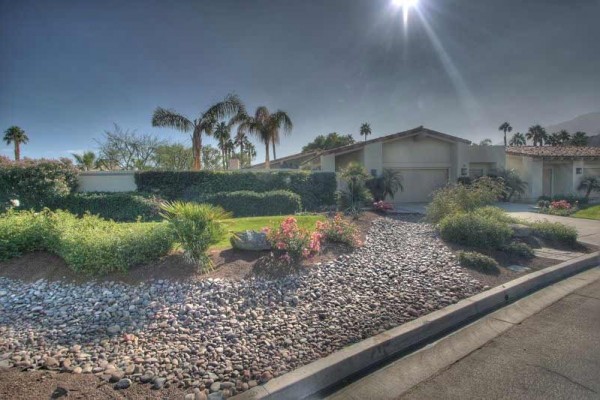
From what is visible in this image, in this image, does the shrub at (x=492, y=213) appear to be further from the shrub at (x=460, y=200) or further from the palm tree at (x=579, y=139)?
the palm tree at (x=579, y=139)

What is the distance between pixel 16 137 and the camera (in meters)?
32.8

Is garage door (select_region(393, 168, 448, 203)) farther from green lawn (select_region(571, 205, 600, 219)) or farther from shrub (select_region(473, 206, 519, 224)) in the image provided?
shrub (select_region(473, 206, 519, 224))

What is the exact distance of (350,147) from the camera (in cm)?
1850

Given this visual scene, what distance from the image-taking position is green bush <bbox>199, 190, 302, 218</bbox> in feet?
43.9

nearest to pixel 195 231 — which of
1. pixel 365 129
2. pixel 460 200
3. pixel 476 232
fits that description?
pixel 476 232

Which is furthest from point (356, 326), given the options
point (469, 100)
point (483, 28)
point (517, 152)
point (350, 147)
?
point (517, 152)

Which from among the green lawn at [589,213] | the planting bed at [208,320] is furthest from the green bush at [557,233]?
the green lawn at [589,213]

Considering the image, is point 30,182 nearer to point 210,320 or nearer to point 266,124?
point 266,124

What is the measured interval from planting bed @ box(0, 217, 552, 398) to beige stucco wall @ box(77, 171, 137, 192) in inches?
436

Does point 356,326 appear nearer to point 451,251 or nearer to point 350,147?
point 451,251

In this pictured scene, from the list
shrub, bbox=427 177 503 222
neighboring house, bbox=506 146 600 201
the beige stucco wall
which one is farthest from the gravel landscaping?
neighboring house, bbox=506 146 600 201

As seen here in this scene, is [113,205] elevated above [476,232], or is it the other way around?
[113,205]

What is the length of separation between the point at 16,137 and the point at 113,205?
29.6 metres

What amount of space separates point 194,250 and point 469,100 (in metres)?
13.9
